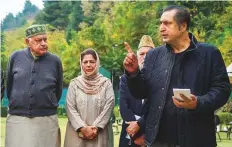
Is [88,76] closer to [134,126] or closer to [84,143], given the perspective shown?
[84,143]

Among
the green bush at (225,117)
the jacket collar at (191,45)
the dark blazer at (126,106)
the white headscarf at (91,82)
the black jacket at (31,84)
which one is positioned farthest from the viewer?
the green bush at (225,117)

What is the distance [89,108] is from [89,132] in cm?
33

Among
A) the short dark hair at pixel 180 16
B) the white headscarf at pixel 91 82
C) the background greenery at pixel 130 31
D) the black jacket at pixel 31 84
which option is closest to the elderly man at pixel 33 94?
→ the black jacket at pixel 31 84

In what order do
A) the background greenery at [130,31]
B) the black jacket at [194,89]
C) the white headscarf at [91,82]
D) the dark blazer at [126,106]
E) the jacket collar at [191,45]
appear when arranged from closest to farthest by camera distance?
the black jacket at [194,89] → the jacket collar at [191,45] → the dark blazer at [126,106] → the white headscarf at [91,82] → the background greenery at [130,31]

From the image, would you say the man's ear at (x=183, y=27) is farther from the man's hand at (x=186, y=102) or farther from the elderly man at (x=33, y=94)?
the elderly man at (x=33, y=94)

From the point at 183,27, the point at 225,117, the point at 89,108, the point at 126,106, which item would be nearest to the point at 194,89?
the point at 183,27

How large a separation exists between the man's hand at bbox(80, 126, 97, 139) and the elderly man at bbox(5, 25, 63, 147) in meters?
0.35

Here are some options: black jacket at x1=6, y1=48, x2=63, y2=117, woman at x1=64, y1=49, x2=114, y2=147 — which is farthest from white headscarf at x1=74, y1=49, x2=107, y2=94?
black jacket at x1=6, y1=48, x2=63, y2=117

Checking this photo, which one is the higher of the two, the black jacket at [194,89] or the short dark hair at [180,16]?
the short dark hair at [180,16]

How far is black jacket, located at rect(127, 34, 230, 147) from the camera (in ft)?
14.0

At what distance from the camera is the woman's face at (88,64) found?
6.91m

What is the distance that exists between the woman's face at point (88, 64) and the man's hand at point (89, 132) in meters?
0.71

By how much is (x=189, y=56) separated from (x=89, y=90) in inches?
104

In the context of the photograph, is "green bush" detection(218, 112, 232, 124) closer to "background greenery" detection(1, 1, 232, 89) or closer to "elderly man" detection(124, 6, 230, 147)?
"background greenery" detection(1, 1, 232, 89)
